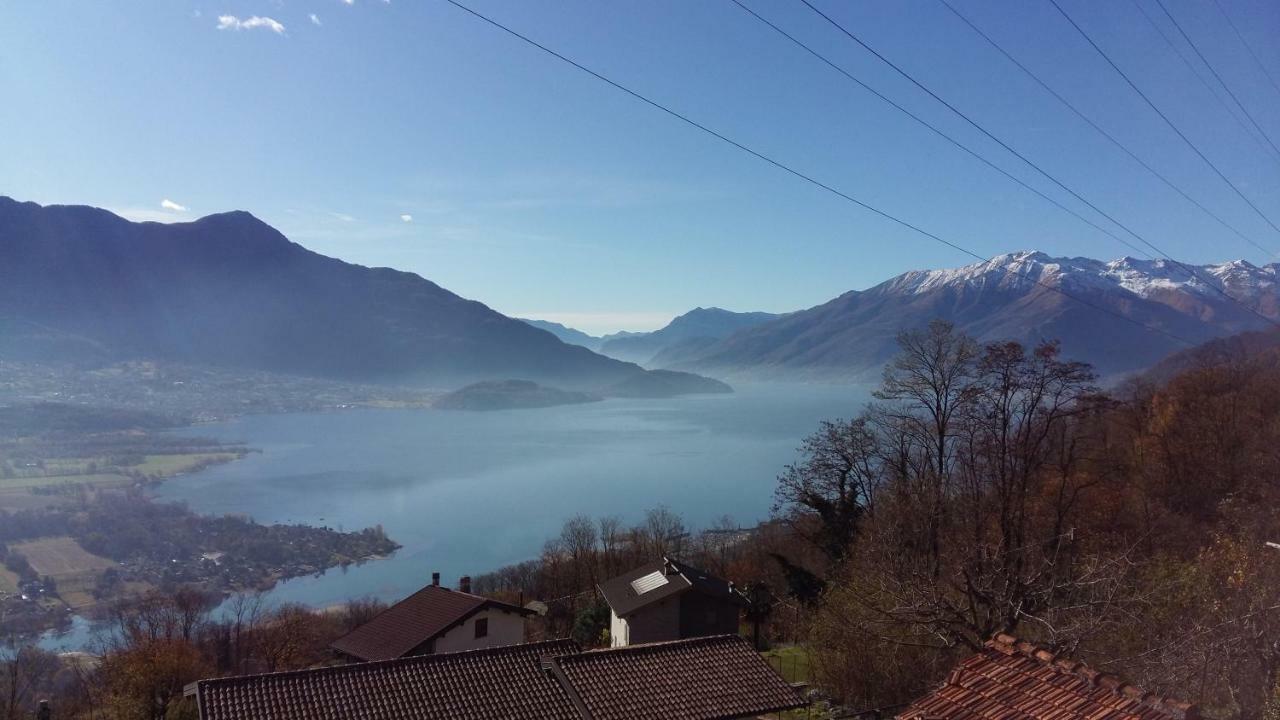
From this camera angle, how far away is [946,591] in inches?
393

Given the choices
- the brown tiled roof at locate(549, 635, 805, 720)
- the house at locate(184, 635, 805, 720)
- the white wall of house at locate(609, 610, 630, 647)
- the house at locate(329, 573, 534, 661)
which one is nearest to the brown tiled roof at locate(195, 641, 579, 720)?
the house at locate(184, 635, 805, 720)

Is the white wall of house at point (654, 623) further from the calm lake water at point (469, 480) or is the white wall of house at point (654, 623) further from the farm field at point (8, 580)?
the farm field at point (8, 580)

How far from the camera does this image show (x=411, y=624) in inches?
735

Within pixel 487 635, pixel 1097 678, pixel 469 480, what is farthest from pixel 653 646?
pixel 469 480

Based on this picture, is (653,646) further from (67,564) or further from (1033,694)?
(67,564)

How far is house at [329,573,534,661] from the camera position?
1786cm

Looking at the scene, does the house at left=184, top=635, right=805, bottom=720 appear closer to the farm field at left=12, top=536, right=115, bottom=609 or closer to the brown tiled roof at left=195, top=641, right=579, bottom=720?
the brown tiled roof at left=195, top=641, right=579, bottom=720

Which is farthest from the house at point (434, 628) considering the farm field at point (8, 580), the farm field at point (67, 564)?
the farm field at point (8, 580)

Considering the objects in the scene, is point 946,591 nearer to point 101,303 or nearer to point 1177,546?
point 1177,546

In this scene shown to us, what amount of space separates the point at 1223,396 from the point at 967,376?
10.9 m

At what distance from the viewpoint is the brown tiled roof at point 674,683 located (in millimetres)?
10320

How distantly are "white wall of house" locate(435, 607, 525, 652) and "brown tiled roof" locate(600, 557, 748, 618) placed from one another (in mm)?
2837

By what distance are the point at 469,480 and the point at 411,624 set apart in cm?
6398

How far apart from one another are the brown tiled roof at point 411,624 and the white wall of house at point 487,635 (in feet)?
0.63
